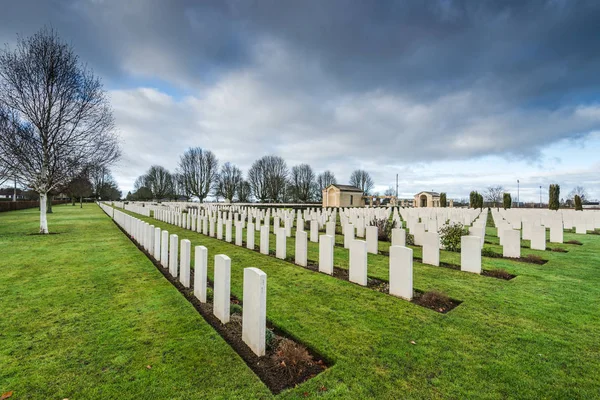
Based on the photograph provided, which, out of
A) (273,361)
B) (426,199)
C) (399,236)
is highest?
(426,199)

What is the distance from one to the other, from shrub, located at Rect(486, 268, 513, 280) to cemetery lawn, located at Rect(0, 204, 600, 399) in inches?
8.5

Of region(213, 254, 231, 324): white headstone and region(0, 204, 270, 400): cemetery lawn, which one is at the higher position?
region(213, 254, 231, 324): white headstone

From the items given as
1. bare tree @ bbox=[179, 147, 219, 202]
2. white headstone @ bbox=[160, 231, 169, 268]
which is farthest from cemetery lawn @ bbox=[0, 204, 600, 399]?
bare tree @ bbox=[179, 147, 219, 202]

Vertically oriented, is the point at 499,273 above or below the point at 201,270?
below

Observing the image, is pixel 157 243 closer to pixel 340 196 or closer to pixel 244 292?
pixel 244 292

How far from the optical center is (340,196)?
47.7 metres

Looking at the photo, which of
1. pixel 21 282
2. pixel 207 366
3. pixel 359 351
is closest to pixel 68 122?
pixel 21 282

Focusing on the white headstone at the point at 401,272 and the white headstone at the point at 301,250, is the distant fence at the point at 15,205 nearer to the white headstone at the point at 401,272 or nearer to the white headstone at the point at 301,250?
the white headstone at the point at 301,250

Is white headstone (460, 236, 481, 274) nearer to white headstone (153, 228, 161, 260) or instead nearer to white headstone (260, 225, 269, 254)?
white headstone (260, 225, 269, 254)

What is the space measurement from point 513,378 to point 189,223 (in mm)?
15179

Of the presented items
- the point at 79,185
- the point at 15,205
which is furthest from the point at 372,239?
the point at 15,205

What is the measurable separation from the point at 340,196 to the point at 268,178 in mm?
23831

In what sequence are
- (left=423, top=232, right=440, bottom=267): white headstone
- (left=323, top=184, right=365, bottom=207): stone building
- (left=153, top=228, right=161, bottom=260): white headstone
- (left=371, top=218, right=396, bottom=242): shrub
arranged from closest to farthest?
(left=423, top=232, right=440, bottom=267): white headstone, (left=153, top=228, right=161, bottom=260): white headstone, (left=371, top=218, right=396, bottom=242): shrub, (left=323, top=184, right=365, bottom=207): stone building

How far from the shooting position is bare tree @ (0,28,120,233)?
39.3ft
